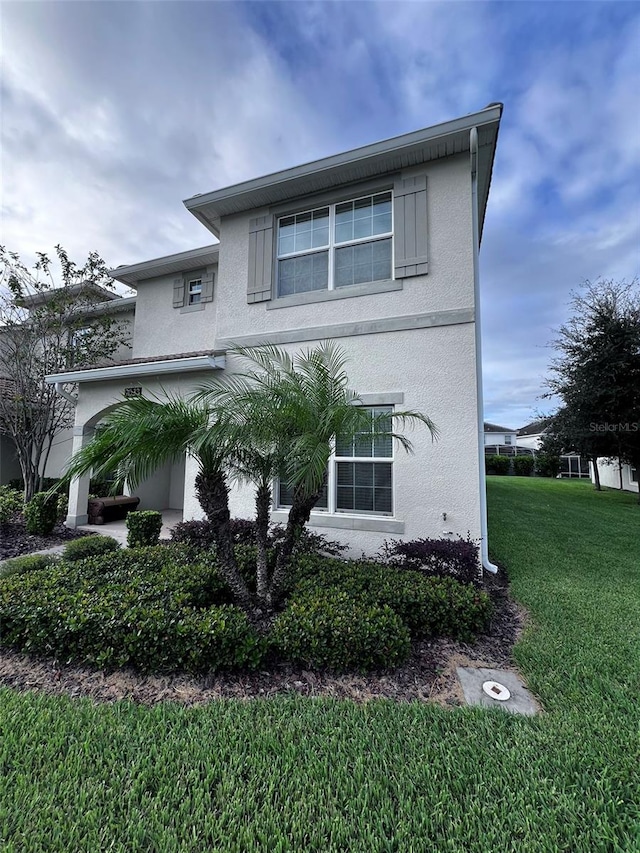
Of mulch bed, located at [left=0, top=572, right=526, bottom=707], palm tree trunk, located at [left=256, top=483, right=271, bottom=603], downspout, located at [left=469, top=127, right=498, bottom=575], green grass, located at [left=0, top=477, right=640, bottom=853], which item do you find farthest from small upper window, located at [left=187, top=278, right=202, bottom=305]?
green grass, located at [left=0, top=477, right=640, bottom=853]

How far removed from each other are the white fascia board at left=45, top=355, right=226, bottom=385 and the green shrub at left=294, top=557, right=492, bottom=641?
4.89 m

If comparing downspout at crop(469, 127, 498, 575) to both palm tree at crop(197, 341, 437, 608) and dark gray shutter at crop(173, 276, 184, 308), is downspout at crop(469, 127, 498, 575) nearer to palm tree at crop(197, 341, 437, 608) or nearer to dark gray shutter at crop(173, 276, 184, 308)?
palm tree at crop(197, 341, 437, 608)

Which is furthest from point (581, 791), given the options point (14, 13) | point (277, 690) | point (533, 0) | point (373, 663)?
point (533, 0)

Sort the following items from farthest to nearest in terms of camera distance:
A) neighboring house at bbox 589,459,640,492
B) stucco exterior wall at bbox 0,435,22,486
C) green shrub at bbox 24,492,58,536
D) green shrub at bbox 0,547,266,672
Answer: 1. neighboring house at bbox 589,459,640,492
2. stucco exterior wall at bbox 0,435,22,486
3. green shrub at bbox 24,492,58,536
4. green shrub at bbox 0,547,266,672

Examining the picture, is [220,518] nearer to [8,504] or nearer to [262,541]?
[262,541]

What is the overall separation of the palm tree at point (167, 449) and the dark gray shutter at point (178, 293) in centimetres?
761

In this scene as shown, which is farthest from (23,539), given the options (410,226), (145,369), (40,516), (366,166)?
(366,166)

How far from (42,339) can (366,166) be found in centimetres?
1128

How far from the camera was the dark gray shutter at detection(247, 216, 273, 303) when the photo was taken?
25.8 feet

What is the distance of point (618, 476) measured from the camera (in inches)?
882

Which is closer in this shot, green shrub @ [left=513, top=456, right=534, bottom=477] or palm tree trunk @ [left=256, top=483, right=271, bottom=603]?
palm tree trunk @ [left=256, top=483, right=271, bottom=603]

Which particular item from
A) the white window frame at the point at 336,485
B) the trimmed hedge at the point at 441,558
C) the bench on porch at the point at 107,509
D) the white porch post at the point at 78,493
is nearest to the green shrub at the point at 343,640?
the trimmed hedge at the point at 441,558

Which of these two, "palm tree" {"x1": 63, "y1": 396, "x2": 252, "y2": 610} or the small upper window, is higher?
the small upper window

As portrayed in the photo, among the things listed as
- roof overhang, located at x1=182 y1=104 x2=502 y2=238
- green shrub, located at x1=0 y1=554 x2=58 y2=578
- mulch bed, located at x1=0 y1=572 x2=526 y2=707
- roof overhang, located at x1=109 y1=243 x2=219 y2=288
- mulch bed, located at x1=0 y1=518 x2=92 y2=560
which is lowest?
mulch bed, located at x1=0 y1=572 x2=526 y2=707
